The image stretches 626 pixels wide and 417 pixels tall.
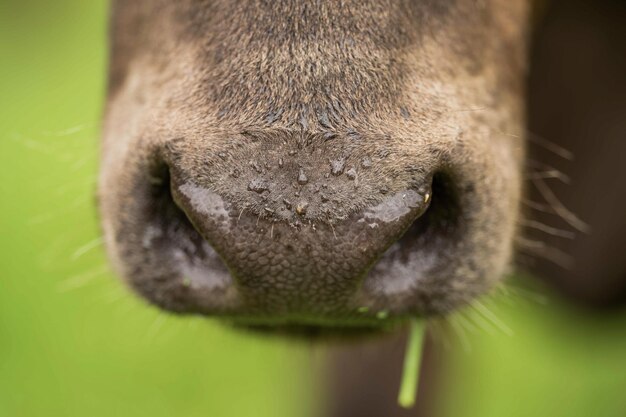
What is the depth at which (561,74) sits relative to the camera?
9.25 ft

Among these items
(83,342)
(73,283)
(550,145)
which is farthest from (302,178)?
(83,342)

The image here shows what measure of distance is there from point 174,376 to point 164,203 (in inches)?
102

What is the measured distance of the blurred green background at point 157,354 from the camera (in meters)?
3.71

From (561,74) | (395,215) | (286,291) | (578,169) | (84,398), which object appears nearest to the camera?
(395,215)

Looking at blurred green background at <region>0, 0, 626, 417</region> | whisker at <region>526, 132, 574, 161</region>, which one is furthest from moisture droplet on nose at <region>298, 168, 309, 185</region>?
blurred green background at <region>0, 0, 626, 417</region>

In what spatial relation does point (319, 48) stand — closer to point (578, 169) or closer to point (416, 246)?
point (416, 246)

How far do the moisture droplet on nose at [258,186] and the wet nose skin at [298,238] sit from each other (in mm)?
39

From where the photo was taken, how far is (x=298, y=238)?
1.46 metres

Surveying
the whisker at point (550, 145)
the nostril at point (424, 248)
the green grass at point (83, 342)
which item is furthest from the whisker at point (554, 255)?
the nostril at point (424, 248)

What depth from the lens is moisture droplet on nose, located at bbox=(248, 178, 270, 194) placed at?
1.43 m

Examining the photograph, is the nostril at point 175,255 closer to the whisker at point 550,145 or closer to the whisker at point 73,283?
the whisker at point 550,145

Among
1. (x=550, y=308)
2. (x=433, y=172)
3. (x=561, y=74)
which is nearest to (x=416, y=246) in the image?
(x=433, y=172)

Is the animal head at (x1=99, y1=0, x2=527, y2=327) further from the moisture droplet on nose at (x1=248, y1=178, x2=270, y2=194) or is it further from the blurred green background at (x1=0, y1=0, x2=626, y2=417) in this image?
the blurred green background at (x1=0, y1=0, x2=626, y2=417)

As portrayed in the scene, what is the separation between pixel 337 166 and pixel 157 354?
289 cm
